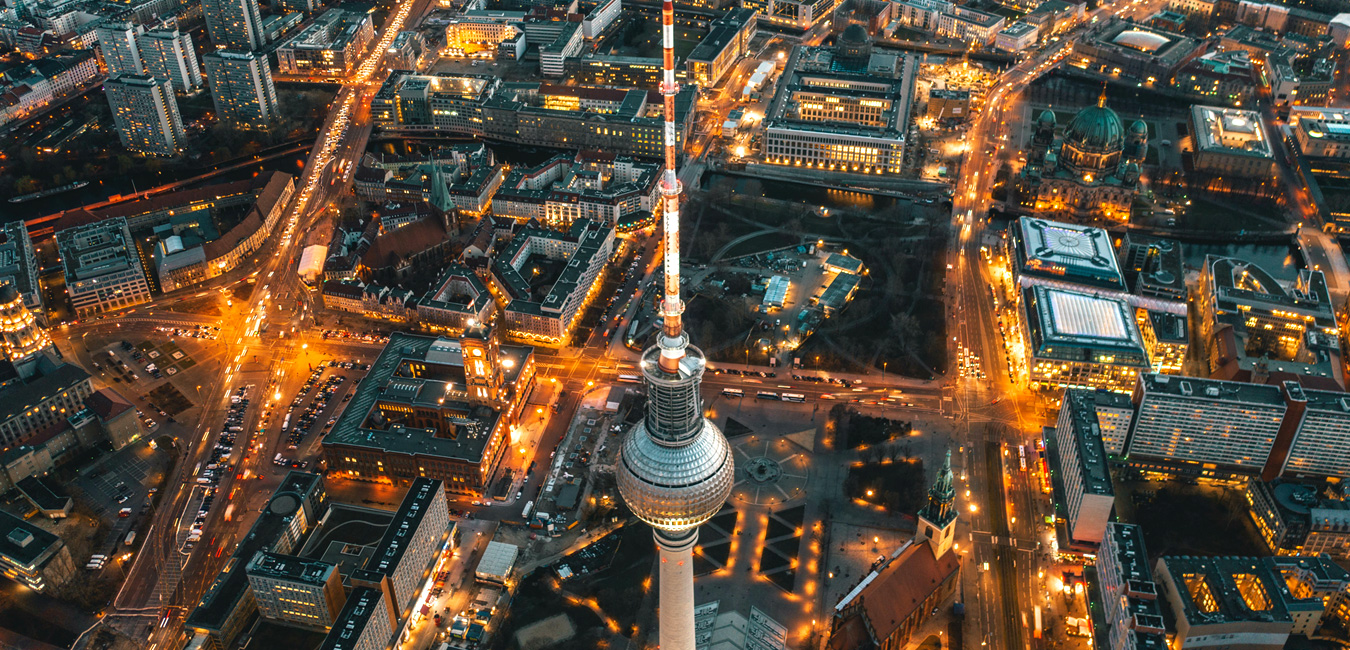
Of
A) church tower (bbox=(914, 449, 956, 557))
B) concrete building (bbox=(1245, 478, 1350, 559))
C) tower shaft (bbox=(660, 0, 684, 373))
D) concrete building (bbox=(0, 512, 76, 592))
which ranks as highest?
tower shaft (bbox=(660, 0, 684, 373))

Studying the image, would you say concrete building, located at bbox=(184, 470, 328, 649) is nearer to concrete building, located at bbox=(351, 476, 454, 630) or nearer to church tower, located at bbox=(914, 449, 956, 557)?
concrete building, located at bbox=(351, 476, 454, 630)

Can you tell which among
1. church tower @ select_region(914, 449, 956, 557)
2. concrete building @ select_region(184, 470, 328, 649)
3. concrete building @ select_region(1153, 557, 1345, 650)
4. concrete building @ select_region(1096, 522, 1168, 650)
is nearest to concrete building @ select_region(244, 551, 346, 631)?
concrete building @ select_region(184, 470, 328, 649)

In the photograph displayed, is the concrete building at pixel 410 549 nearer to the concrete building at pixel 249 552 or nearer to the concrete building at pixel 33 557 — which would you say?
the concrete building at pixel 249 552

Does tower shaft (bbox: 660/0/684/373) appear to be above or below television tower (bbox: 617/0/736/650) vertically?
above

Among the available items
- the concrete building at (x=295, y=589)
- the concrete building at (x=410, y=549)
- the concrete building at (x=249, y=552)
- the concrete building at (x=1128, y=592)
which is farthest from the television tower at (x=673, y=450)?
the concrete building at (x=249, y=552)

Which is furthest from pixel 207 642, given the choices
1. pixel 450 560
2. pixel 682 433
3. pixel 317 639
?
pixel 682 433

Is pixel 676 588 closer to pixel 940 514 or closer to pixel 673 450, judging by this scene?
pixel 673 450

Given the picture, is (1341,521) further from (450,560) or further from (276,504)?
(276,504)
